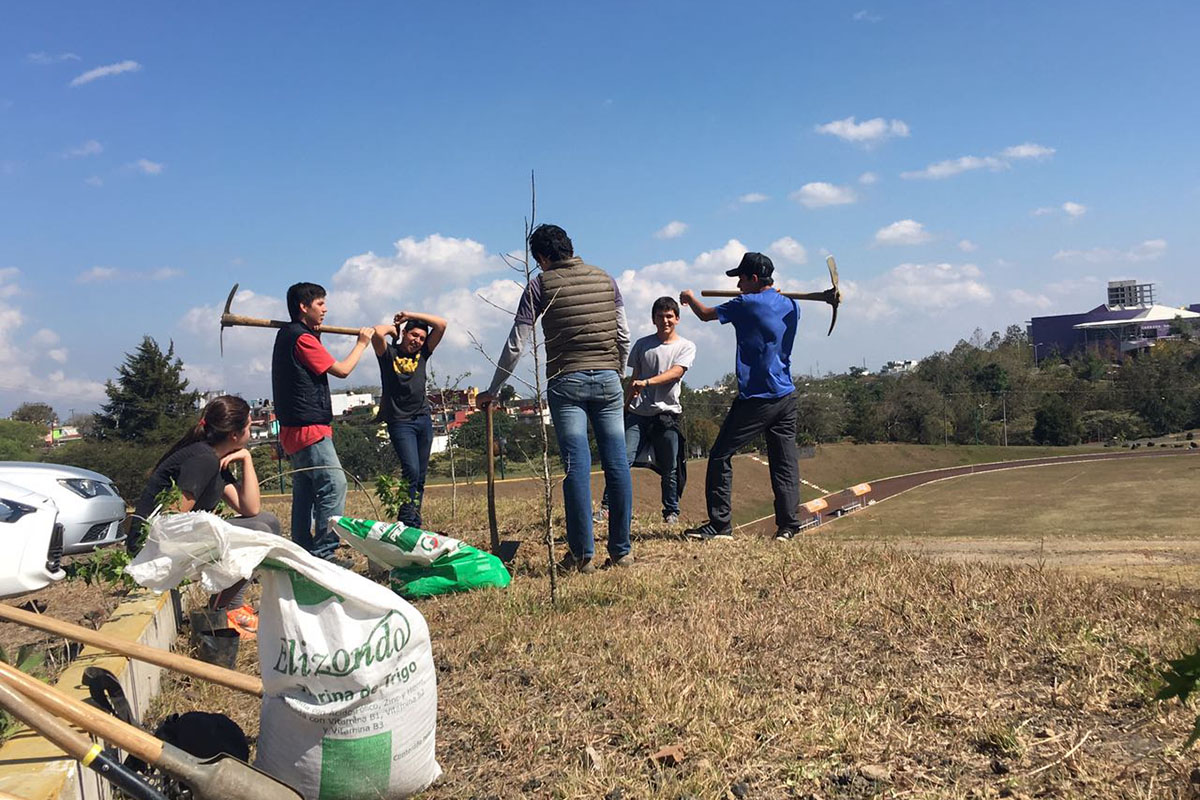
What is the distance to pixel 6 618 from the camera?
8.71 ft

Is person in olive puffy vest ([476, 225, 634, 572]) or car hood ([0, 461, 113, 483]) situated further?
car hood ([0, 461, 113, 483])

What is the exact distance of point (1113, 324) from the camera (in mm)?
103562

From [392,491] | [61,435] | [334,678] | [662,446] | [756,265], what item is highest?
[756,265]

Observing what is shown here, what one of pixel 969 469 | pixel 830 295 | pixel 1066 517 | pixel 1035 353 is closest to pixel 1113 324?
pixel 1035 353

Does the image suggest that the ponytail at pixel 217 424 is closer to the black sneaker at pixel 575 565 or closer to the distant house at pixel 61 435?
the black sneaker at pixel 575 565

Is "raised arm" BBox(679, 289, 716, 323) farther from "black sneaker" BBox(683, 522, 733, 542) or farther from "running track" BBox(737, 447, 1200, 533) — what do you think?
"running track" BBox(737, 447, 1200, 533)

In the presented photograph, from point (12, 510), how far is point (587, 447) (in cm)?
334

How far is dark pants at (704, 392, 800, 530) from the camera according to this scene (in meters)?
6.19

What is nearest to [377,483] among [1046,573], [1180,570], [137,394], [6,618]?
[6,618]

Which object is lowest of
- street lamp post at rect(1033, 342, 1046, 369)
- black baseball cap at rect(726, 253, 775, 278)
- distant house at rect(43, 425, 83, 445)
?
distant house at rect(43, 425, 83, 445)

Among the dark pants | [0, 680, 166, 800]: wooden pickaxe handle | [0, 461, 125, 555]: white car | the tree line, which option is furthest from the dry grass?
the tree line

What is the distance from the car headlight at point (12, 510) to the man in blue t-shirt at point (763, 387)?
4.15m

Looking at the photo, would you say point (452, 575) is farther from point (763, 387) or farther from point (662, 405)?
point (662, 405)

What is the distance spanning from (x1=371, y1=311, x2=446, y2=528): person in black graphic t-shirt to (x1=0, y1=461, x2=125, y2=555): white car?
2383 mm
